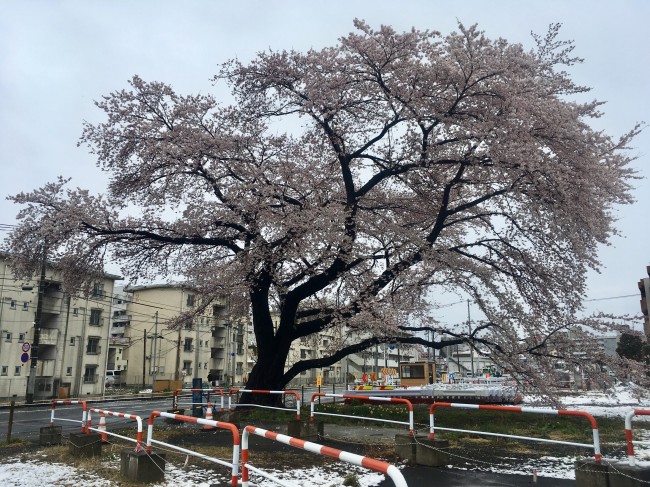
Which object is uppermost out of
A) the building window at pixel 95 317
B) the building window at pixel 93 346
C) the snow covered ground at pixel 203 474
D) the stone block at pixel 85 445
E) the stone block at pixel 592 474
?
the building window at pixel 95 317

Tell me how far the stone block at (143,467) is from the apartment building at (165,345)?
50717 mm

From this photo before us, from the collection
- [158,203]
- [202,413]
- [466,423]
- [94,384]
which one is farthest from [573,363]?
[94,384]

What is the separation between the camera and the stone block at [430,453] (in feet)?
28.0

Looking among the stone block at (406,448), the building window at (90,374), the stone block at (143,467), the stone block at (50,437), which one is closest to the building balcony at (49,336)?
the building window at (90,374)

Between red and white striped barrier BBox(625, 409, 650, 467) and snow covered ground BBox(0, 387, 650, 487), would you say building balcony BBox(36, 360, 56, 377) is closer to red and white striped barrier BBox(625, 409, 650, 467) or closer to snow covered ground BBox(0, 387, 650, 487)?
snow covered ground BBox(0, 387, 650, 487)

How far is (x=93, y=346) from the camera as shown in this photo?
149 ft

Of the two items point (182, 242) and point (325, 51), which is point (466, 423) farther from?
point (325, 51)

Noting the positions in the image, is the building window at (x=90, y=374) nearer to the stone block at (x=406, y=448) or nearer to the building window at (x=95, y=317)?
the building window at (x=95, y=317)

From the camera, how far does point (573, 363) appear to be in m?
15.5

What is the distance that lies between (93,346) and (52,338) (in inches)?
173

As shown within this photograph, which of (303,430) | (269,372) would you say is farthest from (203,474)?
(269,372)

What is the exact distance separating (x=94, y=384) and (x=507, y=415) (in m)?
38.3

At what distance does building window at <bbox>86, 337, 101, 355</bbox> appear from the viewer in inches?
1769

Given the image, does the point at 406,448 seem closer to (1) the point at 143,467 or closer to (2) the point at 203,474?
(2) the point at 203,474
